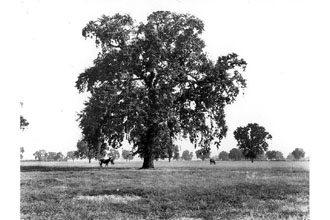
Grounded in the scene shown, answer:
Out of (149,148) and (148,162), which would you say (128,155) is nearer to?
(148,162)

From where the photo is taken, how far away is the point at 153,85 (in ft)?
113

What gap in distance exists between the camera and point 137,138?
Answer: 34.1m

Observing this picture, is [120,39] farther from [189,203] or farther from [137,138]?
[189,203]

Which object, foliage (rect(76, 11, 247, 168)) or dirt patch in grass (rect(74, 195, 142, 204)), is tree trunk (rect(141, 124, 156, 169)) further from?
dirt patch in grass (rect(74, 195, 142, 204))

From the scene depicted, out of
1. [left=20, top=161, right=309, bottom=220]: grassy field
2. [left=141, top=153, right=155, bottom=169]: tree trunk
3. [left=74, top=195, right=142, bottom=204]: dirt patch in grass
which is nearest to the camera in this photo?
[left=20, top=161, right=309, bottom=220]: grassy field

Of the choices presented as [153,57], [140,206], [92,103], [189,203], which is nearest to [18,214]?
[140,206]

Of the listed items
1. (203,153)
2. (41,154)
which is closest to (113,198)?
(41,154)

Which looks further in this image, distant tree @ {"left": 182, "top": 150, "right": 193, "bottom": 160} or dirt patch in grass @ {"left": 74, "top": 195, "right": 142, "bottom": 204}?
distant tree @ {"left": 182, "top": 150, "right": 193, "bottom": 160}

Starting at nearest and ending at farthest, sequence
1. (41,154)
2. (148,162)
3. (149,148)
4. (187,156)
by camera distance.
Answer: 1. (41,154)
2. (149,148)
3. (148,162)
4. (187,156)

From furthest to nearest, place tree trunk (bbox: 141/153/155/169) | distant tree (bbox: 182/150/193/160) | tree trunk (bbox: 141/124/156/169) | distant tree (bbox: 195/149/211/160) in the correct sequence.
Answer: distant tree (bbox: 182/150/193/160) → distant tree (bbox: 195/149/211/160) → tree trunk (bbox: 141/153/155/169) → tree trunk (bbox: 141/124/156/169)

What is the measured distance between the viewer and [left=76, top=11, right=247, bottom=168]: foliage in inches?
1298

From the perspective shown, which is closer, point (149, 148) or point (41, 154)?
point (41, 154)

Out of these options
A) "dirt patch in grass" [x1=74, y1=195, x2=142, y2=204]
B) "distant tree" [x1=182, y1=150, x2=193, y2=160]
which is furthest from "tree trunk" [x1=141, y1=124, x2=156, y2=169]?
"dirt patch in grass" [x1=74, y1=195, x2=142, y2=204]

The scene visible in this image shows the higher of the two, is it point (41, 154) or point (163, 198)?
point (41, 154)
